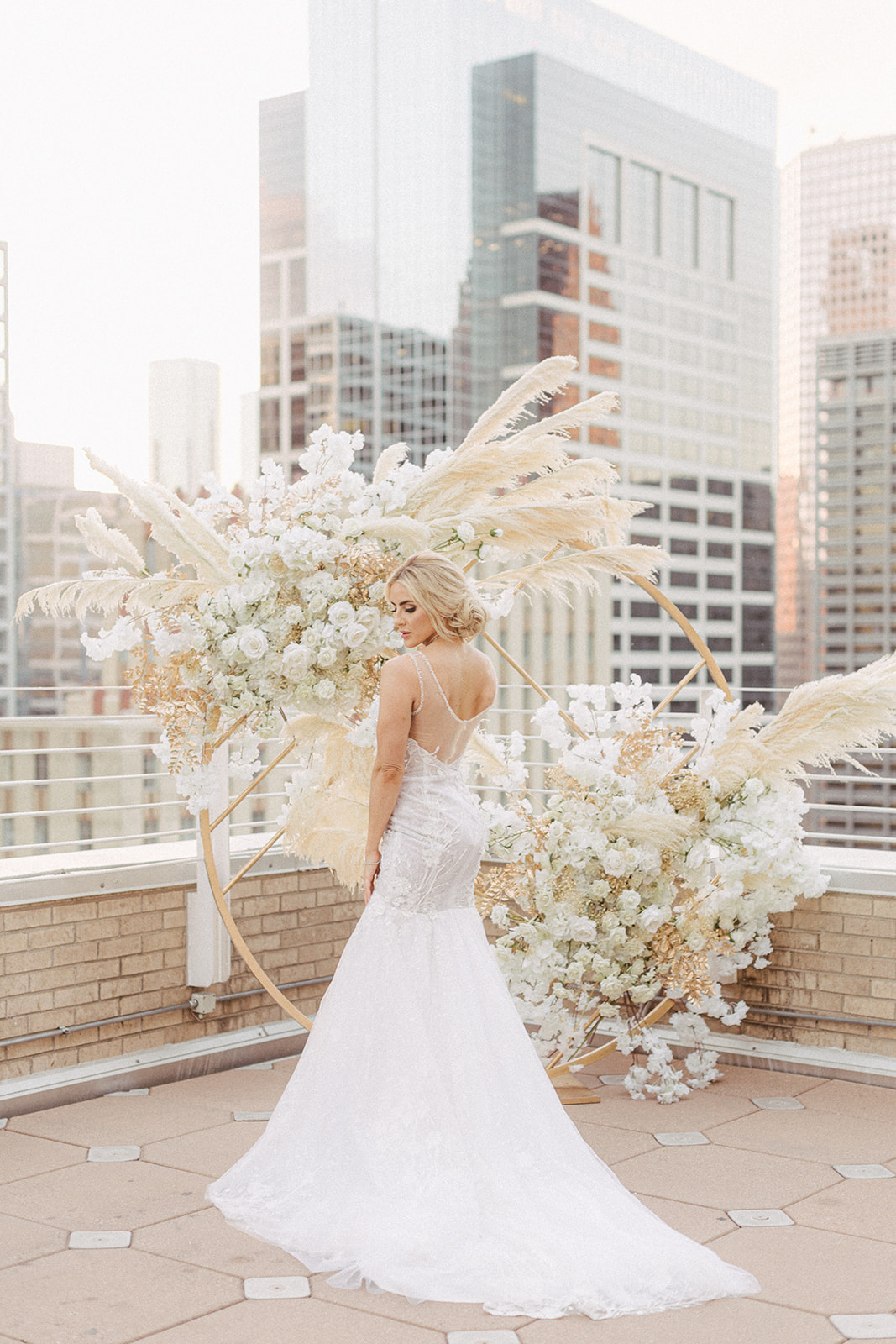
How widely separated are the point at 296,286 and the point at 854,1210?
12665cm

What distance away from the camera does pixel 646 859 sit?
5312mm

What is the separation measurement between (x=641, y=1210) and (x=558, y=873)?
1714mm

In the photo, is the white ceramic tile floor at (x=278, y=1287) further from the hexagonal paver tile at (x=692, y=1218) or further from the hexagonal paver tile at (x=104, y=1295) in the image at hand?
the hexagonal paver tile at (x=692, y=1218)

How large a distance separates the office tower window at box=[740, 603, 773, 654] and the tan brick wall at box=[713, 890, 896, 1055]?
122m

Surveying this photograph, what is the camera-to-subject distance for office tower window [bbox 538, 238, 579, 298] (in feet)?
388

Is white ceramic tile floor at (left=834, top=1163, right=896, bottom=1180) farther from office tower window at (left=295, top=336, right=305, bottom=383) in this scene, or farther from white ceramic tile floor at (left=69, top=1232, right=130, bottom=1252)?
office tower window at (left=295, top=336, right=305, bottom=383)

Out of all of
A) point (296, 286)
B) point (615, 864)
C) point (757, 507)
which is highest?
point (296, 286)

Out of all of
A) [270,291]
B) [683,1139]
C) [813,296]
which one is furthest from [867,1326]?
[813,296]

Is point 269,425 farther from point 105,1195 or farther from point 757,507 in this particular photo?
point 105,1195

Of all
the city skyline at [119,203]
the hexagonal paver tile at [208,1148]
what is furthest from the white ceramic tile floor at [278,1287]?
the city skyline at [119,203]

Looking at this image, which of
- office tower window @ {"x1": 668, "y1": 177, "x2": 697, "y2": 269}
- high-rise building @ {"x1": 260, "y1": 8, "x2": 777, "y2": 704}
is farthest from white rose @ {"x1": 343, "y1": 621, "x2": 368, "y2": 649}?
office tower window @ {"x1": 668, "y1": 177, "x2": 697, "y2": 269}

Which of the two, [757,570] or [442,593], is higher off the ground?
[757,570]

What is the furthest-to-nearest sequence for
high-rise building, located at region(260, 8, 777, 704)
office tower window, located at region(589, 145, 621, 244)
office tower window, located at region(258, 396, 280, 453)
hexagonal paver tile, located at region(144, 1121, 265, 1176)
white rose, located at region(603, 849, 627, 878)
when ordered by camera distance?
office tower window, located at region(589, 145, 621, 244)
office tower window, located at region(258, 396, 280, 453)
high-rise building, located at region(260, 8, 777, 704)
white rose, located at region(603, 849, 627, 878)
hexagonal paver tile, located at region(144, 1121, 265, 1176)

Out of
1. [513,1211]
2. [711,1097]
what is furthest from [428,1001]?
[711,1097]
